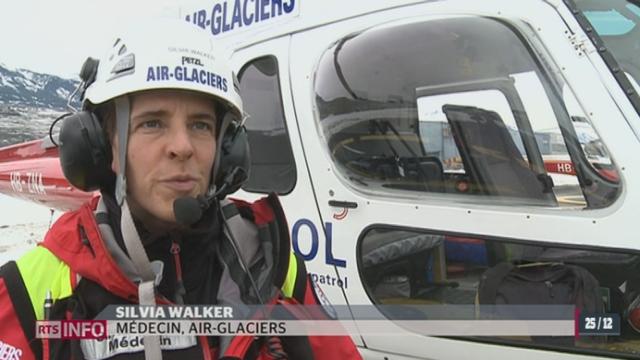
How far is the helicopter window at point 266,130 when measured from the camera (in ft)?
8.32

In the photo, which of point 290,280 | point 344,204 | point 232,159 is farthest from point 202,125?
point 344,204

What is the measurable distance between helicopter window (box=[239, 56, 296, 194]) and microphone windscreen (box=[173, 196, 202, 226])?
1.36 m

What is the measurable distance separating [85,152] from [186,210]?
0.32m

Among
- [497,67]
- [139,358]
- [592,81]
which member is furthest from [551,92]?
[139,358]

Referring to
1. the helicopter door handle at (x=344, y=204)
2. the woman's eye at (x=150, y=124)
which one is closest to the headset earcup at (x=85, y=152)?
the woman's eye at (x=150, y=124)

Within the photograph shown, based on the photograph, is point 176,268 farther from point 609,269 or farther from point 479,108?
point 479,108

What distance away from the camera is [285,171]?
99.7 inches

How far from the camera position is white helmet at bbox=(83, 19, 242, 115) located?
1152mm

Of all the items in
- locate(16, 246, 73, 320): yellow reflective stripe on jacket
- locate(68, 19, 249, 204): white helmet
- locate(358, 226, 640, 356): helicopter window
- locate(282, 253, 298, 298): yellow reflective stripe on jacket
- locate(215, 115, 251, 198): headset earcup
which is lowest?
locate(358, 226, 640, 356): helicopter window

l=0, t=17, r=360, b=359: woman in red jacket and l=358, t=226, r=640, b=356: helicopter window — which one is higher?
l=0, t=17, r=360, b=359: woman in red jacket

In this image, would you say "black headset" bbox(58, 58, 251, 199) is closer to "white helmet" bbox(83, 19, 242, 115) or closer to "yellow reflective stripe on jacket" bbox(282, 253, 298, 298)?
"white helmet" bbox(83, 19, 242, 115)

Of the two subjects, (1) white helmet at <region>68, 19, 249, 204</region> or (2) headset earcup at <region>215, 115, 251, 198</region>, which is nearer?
(1) white helmet at <region>68, 19, 249, 204</region>

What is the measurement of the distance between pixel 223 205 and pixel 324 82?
1.25 metres

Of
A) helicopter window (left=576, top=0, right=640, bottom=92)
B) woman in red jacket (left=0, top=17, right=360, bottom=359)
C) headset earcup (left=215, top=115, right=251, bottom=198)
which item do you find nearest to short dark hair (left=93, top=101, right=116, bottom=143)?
woman in red jacket (left=0, top=17, right=360, bottom=359)
